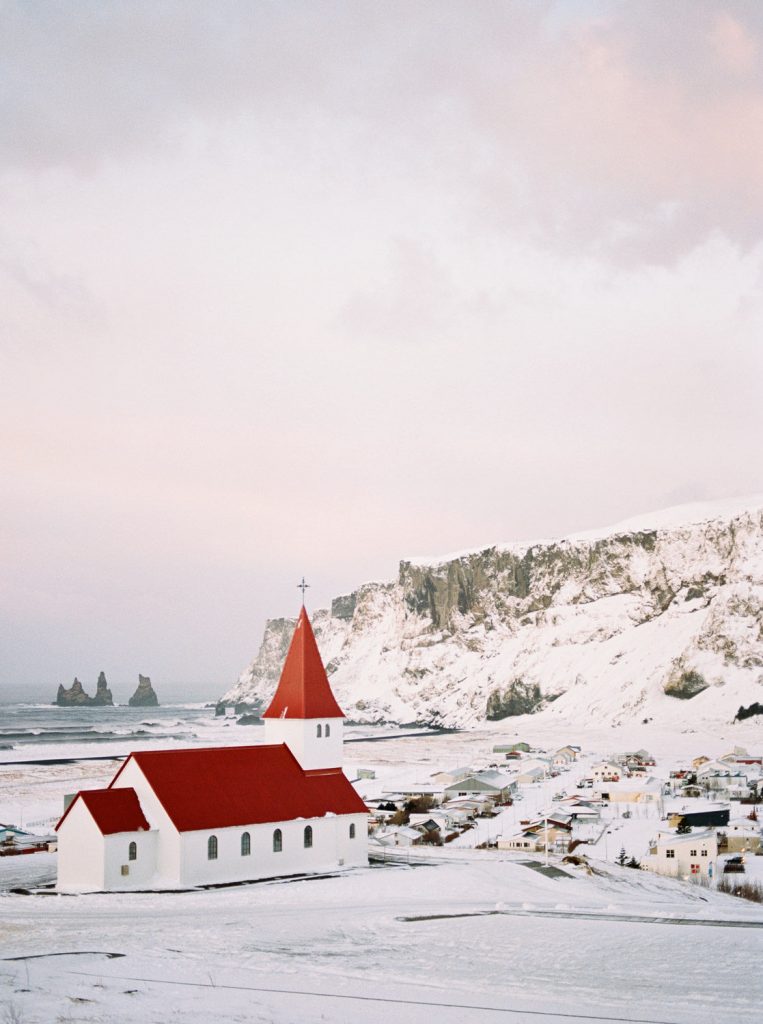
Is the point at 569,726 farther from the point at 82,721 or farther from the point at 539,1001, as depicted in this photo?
the point at 539,1001

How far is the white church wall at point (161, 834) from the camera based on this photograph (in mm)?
33875

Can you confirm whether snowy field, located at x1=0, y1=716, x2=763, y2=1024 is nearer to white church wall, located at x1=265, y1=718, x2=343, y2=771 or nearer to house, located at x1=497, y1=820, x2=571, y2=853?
white church wall, located at x1=265, y1=718, x2=343, y2=771

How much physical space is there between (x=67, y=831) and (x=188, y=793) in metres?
4.06

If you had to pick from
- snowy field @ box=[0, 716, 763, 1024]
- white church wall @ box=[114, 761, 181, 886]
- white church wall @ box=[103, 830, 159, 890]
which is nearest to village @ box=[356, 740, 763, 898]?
snowy field @ box=[0, 716, 763, 1024]

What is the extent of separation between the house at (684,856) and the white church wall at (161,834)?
896 inches

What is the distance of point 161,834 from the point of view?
34.4m

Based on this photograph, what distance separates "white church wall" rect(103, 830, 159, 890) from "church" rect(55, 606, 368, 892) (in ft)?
0.11

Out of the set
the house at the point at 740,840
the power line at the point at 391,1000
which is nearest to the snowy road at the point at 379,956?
the power line at the point at 391,1000

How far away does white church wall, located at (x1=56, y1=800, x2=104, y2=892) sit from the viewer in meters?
33.1

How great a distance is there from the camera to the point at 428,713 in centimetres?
18562

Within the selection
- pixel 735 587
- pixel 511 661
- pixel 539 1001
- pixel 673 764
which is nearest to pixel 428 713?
pixel 511 661

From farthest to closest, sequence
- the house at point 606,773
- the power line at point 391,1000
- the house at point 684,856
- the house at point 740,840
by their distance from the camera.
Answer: the house at point 606,773, the house at point 740,840, the house at point 684,856, the power line at point 391,1000

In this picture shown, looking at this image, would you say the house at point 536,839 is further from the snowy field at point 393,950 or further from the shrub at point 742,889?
the snowy field at point 393,950

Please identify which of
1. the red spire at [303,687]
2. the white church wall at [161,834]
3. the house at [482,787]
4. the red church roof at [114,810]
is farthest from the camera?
the house at [482,787]
